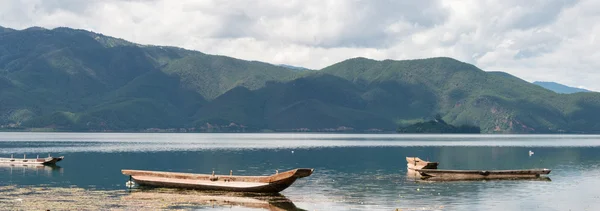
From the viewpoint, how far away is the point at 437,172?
84.9 metres

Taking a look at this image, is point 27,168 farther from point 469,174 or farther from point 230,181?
point 469,174

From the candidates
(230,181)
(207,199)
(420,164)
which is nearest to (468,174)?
(420,164)

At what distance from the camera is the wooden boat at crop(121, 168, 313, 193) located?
210ft

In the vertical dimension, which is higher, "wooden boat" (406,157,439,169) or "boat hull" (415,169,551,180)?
"wooden boat" (406,157,439,169)

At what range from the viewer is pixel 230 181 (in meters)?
66.3

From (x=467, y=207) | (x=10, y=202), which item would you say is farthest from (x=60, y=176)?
(x=467, y=207)

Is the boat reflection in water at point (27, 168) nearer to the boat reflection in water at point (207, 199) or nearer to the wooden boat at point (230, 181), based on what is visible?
the wooden boat at point (230, 181)

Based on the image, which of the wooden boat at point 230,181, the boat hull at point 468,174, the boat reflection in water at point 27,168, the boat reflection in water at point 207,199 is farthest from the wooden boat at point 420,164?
the boat reflection in water at point 27,168

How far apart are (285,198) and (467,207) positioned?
1627 centimetres

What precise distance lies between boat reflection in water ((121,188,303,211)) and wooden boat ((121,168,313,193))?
654 millimetres

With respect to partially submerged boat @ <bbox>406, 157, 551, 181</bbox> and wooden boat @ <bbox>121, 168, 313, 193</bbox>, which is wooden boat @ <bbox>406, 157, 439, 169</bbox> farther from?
wooden boat @ <bbox>121, 168, 313, 193</bbox>

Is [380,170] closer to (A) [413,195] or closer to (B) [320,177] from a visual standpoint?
(B) [320,177]

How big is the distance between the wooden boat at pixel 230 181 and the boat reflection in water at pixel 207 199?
25.7 inches

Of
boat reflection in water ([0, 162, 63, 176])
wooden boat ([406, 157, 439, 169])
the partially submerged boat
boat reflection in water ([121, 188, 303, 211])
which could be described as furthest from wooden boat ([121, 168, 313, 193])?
wooden boat ([406, 157, 439, 169])
